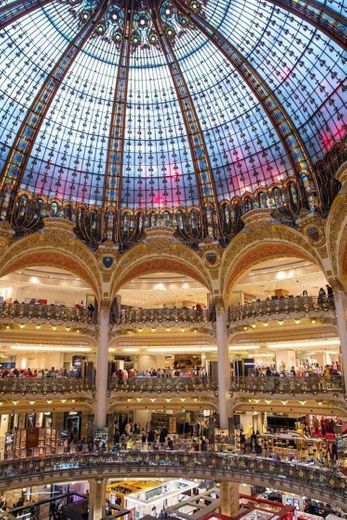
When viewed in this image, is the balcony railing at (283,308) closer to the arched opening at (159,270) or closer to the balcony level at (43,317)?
the arched opening at (159,270)

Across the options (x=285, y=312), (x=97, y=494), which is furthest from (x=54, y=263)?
(x=285, y=312)

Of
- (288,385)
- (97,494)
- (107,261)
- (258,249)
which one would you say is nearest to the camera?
(97,494)

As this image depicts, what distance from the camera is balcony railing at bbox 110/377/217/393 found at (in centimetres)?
3153

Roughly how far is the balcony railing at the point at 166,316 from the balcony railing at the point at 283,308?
2.36m

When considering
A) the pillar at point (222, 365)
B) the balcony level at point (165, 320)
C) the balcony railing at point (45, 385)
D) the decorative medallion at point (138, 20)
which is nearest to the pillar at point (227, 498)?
the pillar at point (222, 365)

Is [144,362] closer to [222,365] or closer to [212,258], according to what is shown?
[222,365]

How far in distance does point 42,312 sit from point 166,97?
59.5ft

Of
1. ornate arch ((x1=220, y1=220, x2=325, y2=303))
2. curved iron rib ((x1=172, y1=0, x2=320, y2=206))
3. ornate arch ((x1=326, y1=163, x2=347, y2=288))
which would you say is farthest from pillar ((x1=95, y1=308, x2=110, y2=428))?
curved iron rib ((x1=172, y1=0, x2=320, y2=206))

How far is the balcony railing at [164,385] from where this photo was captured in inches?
1241

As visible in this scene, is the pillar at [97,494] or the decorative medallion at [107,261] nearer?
the pillar at [97,494]

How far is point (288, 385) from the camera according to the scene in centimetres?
2775

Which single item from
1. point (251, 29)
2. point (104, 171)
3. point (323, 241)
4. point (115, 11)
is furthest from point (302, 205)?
point (115, 11)

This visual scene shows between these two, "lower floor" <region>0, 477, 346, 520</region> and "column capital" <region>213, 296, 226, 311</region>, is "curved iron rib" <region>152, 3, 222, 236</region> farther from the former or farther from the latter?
"lower floor" <region>0, 477, 346, 520</region>

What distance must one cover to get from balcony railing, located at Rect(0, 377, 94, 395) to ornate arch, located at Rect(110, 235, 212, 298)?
7075 mm
